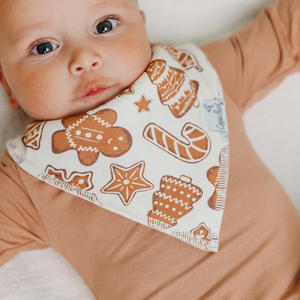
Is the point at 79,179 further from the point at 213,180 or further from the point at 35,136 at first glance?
the point at 213,180

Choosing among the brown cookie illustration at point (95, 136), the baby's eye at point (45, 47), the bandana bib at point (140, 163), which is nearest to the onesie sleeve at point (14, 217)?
the bandana bib at point (140, 163)

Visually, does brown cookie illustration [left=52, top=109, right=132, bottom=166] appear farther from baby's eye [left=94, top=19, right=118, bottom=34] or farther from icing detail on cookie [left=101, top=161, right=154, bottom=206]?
baby's eye [left=94, top=19, right=118, bottom=34]

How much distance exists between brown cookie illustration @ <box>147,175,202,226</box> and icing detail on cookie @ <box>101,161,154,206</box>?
0.10ft

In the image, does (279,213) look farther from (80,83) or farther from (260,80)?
(80,83)

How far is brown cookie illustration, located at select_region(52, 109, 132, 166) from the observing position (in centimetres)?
90

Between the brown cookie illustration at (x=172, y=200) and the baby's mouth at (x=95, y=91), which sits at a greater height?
the baby's mouth at (x=95, y=91)

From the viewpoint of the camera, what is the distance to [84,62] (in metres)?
0.84

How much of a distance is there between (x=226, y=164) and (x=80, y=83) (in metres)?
0.39

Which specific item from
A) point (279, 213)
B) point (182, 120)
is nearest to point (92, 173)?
point (182, 120)

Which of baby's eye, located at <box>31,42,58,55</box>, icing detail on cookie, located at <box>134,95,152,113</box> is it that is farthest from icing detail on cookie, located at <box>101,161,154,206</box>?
baby's eye, located at <box>31,42,58,55</box>

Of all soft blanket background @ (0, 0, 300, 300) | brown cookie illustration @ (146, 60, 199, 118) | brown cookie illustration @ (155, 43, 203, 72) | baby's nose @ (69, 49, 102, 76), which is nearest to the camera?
baby's nose @ (69, 49, 102, 76)

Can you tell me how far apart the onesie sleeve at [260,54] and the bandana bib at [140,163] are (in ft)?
0.79

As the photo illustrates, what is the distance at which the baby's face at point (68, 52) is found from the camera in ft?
2.79

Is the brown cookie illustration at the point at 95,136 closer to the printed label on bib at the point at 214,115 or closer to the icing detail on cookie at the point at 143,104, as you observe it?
the icing detail on cookie at the point at 143,104
